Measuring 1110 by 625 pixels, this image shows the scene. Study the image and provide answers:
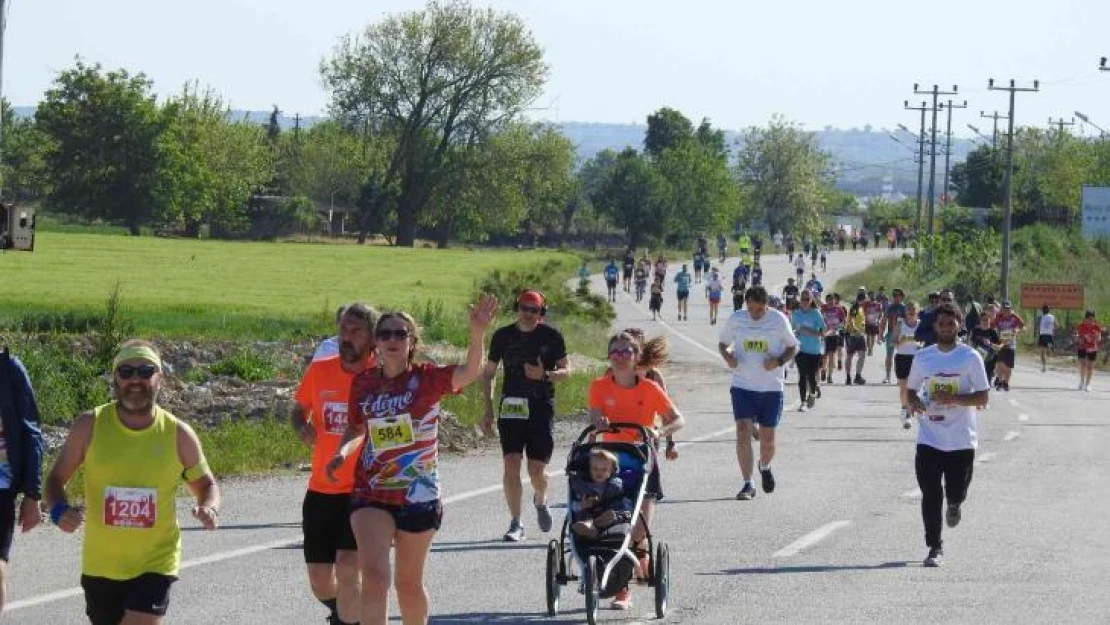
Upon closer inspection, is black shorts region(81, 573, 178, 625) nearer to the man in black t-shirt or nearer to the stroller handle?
the stroller handle

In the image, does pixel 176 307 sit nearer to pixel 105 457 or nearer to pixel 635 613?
pixel 635 613

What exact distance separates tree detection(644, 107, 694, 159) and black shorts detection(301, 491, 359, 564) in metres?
175

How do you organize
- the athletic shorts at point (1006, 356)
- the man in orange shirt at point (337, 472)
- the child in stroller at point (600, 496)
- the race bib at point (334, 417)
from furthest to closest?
the athletic shorts at point (1006, 356) → the child in stroller at point (600, 496) → the race bib at point (334, 417) → the man in orange shirt at point (337, 472)

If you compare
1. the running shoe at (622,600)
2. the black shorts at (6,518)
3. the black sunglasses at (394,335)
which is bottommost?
the running shoe at (622,600)

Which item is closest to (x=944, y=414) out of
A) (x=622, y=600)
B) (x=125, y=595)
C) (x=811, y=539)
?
(x=811, y=539)

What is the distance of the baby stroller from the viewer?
35.3 feet

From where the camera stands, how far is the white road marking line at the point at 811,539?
1410cm

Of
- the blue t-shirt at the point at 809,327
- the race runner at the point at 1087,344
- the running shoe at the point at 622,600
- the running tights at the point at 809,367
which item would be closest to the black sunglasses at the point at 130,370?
the running shoe at the point at 622,600

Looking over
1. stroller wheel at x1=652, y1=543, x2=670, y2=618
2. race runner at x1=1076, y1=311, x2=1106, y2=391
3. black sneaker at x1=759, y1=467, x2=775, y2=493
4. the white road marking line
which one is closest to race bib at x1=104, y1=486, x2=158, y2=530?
stroller wheel at x1=652, y1=543, x2=670, y2=618

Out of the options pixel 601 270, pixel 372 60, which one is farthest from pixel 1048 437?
pixel 372 60

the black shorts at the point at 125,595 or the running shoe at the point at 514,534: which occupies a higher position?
the black shorts at the point at 125,595

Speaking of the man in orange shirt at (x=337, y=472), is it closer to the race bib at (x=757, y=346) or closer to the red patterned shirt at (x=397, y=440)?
the red patterned shirt at (x=397, y=440)

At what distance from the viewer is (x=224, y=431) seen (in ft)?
73.2

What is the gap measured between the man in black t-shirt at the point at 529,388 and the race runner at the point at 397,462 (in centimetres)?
500
